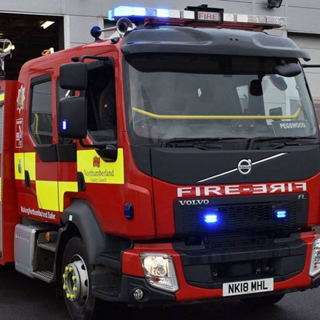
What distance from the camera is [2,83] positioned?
7.46 m

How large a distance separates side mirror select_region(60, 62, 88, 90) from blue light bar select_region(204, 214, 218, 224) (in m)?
1.45

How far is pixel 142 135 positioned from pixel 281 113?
4.34 feet

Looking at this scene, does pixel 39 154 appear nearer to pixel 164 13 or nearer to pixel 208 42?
pixel 164 13

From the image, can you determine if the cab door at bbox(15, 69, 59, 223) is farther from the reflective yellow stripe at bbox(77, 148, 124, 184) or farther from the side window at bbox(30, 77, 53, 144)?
the reflective yellow stripe at bbox(77, 148, 124, 184)

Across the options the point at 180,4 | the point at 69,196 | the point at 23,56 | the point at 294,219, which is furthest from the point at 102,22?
the point at 294,219

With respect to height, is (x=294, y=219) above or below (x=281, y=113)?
below

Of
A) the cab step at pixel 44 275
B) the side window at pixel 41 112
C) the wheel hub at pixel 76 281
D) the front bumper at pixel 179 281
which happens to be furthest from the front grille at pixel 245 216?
the side window at pixel 41 112

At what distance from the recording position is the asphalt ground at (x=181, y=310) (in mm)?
6449

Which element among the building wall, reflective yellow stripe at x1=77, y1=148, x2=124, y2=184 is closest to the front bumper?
reflective yellow stripe at x1=77, y1=148, x2=124, y2=184

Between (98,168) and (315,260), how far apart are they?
202cm

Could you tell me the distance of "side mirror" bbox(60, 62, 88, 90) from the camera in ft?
17.7

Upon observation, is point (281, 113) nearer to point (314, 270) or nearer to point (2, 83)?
point (314, 270)

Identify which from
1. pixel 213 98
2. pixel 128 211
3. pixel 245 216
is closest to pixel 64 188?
pixel 128 211

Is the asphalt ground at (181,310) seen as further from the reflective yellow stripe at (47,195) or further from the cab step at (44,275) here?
the reflective yellow stripe at (47,195)
